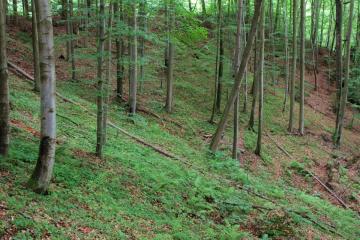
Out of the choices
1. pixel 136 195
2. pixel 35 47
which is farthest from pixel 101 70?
pixel 35 47

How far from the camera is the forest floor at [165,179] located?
6.98 m

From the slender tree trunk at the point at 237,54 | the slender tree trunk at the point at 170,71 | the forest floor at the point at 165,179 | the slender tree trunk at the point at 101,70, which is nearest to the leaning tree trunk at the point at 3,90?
the forest floor at the point at 165,179

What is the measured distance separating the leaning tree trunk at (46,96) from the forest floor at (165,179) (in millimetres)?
371

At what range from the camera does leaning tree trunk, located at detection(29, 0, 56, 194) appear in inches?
250

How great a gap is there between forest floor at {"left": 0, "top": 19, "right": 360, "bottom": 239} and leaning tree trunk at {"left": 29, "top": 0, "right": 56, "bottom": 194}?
37 centimetres

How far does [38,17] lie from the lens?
633cm

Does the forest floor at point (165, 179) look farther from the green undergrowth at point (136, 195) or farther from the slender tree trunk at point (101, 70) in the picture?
the slender tree trunk at point (101, 70)

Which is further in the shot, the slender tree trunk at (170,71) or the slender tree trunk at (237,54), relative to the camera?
the slender tree trunk at (170,71)

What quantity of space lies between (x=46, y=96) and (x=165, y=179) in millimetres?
4877

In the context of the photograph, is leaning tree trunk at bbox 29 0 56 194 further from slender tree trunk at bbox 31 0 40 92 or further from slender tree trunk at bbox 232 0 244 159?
slender tree trunk at bbox 232 0 244 159

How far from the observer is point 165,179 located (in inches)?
413

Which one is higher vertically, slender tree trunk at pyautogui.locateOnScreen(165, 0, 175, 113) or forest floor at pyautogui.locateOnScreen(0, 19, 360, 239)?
slender tree trunk at pyautogui.locateOnScreen(165, 0, 175, 113)

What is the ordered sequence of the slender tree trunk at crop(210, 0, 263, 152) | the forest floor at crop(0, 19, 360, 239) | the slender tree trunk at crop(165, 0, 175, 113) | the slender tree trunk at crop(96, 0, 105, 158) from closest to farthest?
the forest floor at crop(0, 19, 360, 239) < the slender tree trunk at crop(96, 0, 105, 158) < the slender tree trunk at crop(210, 0, 263, 152) < the slender tree trunk at crop(165, 0, 175, 113)

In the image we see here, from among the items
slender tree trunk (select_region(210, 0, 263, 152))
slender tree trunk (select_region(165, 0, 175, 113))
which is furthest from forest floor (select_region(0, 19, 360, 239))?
slender tree trunk (select_region(210, 0, 263, 152))
